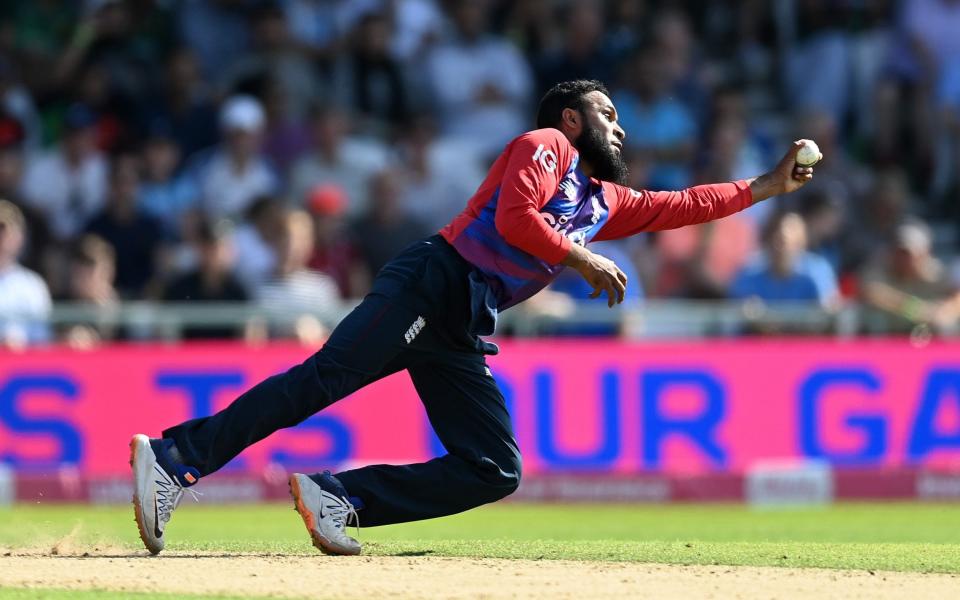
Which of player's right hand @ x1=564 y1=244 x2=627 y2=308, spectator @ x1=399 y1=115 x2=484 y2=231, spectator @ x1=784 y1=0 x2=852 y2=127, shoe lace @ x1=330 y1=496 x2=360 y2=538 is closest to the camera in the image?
player's right hand @ x1=564 y1=244 x2=627 y2=308

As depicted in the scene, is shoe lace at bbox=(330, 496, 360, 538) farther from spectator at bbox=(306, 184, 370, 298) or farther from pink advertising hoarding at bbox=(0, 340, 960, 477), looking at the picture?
spectator at bbox=(306, 184, 370, 298)

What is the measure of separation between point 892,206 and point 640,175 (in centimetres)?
240

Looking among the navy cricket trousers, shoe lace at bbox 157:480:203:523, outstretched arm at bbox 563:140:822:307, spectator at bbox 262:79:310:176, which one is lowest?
shoe lace at bbox 157:480:203:523

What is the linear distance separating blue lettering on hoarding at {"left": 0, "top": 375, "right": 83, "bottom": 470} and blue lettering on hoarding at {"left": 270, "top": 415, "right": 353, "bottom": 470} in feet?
5.15

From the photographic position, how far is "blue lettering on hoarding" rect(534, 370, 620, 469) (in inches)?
Answer: 519

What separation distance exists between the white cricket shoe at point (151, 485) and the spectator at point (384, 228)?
7198 millimetres

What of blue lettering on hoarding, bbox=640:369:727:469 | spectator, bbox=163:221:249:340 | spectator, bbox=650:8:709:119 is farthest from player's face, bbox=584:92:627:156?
spectator, bbox=650:8:709:119

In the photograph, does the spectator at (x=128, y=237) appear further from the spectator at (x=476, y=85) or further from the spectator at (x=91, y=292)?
the spectator at (x=476, y=85)

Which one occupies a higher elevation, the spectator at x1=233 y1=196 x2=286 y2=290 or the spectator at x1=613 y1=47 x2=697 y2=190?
the spectator at x1=613 y1=47 x2=697 y2=190

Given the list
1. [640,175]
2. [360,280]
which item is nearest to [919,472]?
[640,175]

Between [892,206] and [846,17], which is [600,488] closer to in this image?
[892,206]

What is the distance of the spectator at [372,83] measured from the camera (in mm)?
15789

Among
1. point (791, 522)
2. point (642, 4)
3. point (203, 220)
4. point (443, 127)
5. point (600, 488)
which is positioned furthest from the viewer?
point (642, 4)

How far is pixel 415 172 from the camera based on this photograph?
15.0 metres
